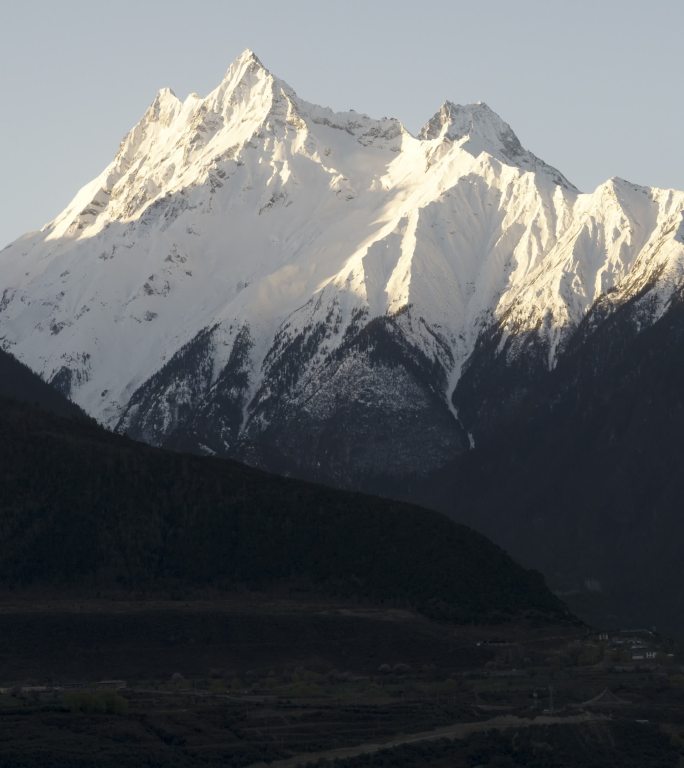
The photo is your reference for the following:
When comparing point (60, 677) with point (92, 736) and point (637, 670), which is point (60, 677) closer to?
point (92, 736)

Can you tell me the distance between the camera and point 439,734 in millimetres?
166000

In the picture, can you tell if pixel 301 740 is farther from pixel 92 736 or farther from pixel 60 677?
pixel 60 677

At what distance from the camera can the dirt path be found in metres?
158

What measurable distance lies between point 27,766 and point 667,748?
40.0 metres

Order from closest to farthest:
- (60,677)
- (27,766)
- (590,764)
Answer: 1. (27,766)
2. (590,764)
3. (60,677)

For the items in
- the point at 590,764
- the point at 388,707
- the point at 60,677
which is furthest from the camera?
the point at 60,677

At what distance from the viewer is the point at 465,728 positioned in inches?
6614

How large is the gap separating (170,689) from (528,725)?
26.4 meters

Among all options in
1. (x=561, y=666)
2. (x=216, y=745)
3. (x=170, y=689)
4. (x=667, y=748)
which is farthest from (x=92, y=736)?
(x=561, y=666)

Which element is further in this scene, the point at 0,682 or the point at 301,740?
the point at 0,682

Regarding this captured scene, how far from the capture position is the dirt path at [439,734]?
158m

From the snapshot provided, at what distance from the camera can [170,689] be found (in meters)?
182

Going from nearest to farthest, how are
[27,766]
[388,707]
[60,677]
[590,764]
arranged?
1. [27,766]
2. [590,764]
3. [388,707]
4. [60,677]

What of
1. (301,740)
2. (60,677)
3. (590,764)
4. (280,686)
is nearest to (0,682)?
(60,677)
